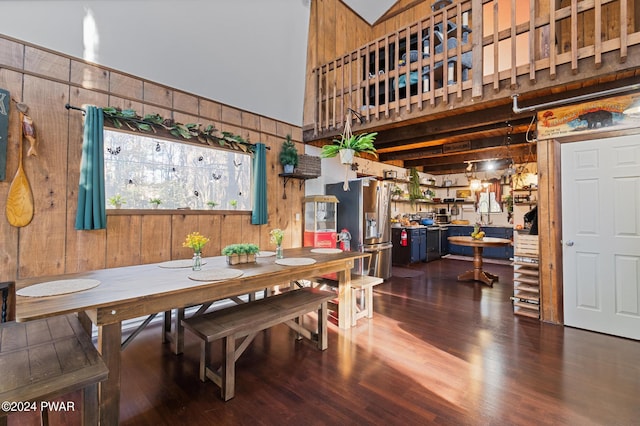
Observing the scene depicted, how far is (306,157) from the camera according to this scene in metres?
4.55

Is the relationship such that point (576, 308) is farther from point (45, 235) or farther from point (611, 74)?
point (45, 235)

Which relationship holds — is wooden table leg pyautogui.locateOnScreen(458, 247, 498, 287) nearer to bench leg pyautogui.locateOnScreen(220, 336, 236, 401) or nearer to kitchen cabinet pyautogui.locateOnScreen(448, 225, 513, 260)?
kitchen cabinet pyautogui.locateOnScreen(448, 225, 513, 260)

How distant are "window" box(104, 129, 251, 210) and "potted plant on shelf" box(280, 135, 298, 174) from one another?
21.8 inches

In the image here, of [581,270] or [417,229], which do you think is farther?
[417,229]

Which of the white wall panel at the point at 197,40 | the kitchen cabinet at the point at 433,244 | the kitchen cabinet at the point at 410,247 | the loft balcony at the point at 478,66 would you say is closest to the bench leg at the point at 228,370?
the loft balcony at the point at 478,66

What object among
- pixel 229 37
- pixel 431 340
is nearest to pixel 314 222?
pixel 431 340

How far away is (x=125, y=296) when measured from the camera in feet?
5.08

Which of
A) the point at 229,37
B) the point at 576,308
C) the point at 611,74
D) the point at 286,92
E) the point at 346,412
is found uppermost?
the point at 229,37

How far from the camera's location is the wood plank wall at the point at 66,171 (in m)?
2.46

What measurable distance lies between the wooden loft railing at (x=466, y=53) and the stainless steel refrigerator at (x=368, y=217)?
1.11 metres

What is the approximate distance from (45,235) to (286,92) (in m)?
3.49

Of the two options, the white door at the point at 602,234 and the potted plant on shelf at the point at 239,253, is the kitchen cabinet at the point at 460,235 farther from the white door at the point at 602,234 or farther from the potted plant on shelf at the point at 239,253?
the potted plant on shelf at the point at 239,253

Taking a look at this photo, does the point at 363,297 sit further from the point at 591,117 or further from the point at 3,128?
the point at 3,128

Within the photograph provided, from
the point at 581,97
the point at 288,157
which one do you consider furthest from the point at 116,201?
the point at 581,97
